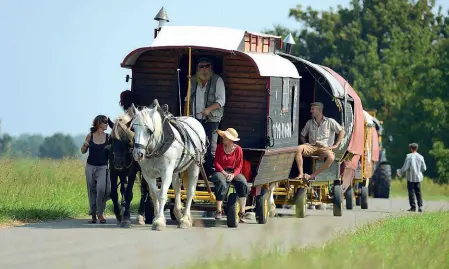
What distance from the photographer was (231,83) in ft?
74.7

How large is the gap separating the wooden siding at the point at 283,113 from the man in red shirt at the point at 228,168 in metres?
1.18

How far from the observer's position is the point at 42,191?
81.0 ft

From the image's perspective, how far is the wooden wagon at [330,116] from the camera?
25.0 m

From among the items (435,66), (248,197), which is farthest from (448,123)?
(248,197)

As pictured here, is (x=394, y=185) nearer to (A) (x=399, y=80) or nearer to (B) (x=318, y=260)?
(A) (x=399, y=80)

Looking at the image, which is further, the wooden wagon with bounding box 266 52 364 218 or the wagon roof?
the wagon roof

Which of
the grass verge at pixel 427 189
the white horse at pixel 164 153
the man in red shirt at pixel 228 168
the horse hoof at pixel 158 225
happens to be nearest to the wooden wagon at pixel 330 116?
the man in red shirt at pixel 228 168

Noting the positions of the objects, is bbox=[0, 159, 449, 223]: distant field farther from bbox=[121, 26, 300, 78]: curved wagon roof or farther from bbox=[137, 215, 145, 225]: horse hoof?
bbox=[121, 26, 300, 78]: curved wagon roof

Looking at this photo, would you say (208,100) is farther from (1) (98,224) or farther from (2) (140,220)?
(1) (98,224)

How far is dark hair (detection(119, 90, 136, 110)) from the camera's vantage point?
2128cm

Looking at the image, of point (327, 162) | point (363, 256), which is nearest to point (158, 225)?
point (327, 162)

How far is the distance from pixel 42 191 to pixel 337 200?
20.0 ft

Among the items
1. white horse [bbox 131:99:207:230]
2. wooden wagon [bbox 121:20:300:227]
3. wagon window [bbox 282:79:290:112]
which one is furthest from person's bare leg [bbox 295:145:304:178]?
white horse [bbox 131:99:207:230]

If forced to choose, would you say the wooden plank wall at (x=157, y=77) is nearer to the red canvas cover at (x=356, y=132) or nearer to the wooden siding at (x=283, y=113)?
the wooden siding at (x=283, y=113)
